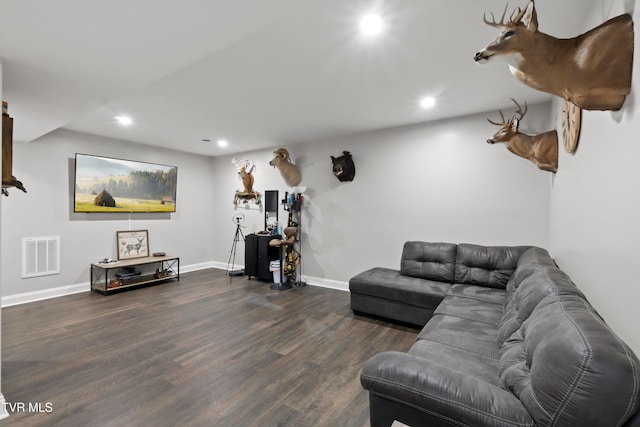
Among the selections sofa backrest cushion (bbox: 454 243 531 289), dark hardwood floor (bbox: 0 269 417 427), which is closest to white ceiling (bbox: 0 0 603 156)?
sofa backrest cushion (bbox: 454 243 531 289)

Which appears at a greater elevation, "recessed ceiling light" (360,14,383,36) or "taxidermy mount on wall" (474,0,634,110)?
"recessed ceiling light" (360,14,383,36)

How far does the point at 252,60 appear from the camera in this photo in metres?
2.33

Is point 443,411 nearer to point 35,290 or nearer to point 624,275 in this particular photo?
point 624,275

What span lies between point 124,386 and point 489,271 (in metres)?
3.72

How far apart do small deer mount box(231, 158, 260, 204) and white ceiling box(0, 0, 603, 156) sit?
1.65 m

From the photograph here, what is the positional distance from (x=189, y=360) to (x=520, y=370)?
2.54m

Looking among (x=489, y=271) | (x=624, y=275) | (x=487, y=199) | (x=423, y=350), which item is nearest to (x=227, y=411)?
(x=423, y=350)

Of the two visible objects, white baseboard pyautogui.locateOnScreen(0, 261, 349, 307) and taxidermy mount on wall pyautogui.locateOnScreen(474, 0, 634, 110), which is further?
white baseboard pyautogui.locateOnScreen(0, 261, 349, 307)

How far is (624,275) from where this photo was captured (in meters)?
1.09

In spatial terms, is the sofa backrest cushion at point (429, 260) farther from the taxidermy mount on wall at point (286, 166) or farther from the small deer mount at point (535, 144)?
the taxidermy mount on wall at point (286, 166)

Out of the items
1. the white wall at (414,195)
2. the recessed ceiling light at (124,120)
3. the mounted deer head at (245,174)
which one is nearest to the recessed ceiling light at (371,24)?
the white wall at (414,195)

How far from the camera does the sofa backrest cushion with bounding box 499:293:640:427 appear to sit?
824mm

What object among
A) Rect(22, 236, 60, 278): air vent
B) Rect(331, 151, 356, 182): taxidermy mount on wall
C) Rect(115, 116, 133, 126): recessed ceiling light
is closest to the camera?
Rect(115, 116, 133, 126): recessed ceiling light

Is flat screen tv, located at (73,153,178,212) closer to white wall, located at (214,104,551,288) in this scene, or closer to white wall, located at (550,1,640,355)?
white wall, located at (214,104,551,288)
